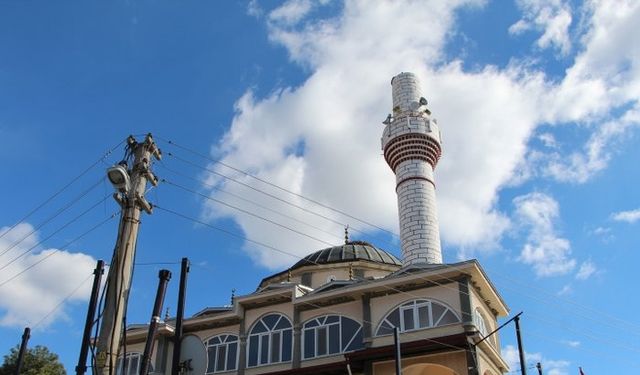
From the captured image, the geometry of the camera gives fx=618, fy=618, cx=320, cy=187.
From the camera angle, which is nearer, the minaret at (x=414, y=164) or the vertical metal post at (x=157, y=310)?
the vertical metal post at (x=157, y=310)

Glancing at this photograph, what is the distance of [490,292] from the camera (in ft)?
86.3

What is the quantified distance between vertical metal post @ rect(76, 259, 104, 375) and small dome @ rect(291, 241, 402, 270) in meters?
22.4

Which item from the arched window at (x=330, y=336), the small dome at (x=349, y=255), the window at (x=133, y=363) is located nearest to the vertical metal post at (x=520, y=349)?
the arched window at (x=330, y=336)

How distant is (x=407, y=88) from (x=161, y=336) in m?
22.8

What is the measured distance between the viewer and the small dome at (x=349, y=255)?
36969 mm

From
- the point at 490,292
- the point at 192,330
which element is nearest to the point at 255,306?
the point at 192,330

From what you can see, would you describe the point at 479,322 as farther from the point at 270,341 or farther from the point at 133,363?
the point at 133,363

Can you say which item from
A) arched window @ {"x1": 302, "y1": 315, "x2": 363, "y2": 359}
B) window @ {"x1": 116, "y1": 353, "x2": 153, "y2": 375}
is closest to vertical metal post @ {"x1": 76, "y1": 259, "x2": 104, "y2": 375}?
arched window @ {"x1": 302, "y1": 315, "x2": 363, "y2": 359}

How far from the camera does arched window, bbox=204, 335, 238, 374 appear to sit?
27.7m

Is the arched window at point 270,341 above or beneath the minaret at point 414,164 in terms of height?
beneath

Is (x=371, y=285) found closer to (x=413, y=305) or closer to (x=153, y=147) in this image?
(x=413, y=305)

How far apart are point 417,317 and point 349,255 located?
1266 cm

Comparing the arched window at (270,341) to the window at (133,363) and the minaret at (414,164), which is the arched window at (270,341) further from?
the minaret at (414,164)

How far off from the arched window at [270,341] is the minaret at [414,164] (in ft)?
29.7
